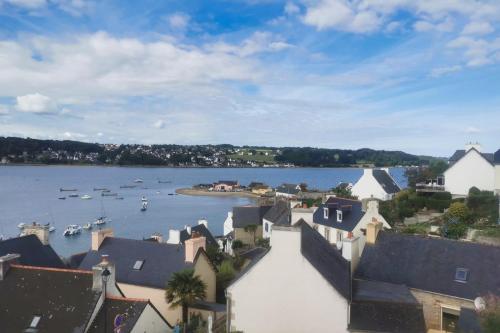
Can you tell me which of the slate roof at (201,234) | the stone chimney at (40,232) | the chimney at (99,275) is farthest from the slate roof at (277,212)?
the chimney at (99,275)

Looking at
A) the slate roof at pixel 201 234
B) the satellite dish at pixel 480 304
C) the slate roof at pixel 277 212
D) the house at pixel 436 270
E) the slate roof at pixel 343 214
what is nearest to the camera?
the satellite dish at pixel 480 304

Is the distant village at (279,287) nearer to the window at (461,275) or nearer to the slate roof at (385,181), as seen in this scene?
the window at (461,275)

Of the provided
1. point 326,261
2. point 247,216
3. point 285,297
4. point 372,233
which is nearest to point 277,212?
point 247,216

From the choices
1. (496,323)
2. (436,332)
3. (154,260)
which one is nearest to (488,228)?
(436,332)

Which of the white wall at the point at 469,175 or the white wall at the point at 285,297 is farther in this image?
the white wall at the point at 469,175

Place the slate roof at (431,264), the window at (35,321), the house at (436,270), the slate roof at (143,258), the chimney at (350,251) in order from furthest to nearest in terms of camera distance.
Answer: the slate roof at (143,258) < the chimney at (350,251) < the slate roof at (431,264) < the house at (436,270) < the window at (35,321)

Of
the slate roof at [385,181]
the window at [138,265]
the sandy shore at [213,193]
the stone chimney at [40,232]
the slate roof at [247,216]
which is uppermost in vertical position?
the slate roof at [385,181]

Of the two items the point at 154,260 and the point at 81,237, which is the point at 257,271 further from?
the point at 81,237
